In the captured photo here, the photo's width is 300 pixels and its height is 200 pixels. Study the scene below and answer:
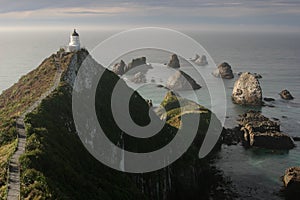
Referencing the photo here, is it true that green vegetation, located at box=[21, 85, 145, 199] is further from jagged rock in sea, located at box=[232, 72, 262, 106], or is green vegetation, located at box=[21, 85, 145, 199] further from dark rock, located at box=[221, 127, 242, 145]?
jagged rock in sea, located at box=[232, 72, 262, 106]

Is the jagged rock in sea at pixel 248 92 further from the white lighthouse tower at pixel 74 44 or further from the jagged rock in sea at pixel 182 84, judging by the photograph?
the white lighthouse tower at pixel 74 44

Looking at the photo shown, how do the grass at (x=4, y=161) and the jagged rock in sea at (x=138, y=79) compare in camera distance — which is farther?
the jagged rock in sea at (x=138, y=79)

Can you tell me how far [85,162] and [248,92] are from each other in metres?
83.5

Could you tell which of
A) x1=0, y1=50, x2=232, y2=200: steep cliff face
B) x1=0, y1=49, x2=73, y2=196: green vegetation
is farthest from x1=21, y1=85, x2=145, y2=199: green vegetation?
x1=0, y1=49, x2=73, y2=196: green vegetation

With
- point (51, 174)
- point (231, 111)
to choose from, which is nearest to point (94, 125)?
point (51, 174)

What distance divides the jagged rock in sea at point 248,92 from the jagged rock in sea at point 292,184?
5183cm

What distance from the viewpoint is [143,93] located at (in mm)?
119625

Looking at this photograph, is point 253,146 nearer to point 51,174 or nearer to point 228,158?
point 228,158

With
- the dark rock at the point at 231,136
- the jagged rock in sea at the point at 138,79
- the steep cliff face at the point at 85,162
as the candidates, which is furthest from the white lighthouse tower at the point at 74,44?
the jagged rock in sea at the point at 138,79

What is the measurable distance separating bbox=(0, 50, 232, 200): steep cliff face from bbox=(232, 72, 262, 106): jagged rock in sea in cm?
4539

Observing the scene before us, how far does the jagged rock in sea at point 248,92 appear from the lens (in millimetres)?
Result: 104188

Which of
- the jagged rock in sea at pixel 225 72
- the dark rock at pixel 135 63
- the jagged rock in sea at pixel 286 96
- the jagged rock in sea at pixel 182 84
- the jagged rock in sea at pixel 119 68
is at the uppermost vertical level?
the dark rock at pixel 135 63

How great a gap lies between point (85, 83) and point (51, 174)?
2701 centimetres

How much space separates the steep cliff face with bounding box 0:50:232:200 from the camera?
23.2 m
